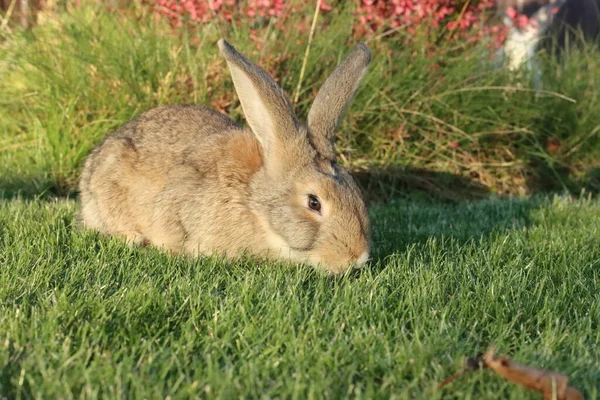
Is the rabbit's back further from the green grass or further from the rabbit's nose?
the rabbit's nose

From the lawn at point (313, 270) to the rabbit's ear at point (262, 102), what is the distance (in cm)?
64

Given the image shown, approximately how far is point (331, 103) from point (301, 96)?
282cm

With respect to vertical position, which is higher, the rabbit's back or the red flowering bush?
the red flowering bush

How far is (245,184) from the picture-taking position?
3891 millimetres

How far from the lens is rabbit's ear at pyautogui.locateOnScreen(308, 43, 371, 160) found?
3863mm

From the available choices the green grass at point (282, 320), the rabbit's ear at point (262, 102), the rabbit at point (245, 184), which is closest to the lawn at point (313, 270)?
the green grass at point (282, 320)

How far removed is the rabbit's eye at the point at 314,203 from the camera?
3.51m

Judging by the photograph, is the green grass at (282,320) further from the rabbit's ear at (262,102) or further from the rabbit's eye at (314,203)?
the rabbit's ear at (262,102)

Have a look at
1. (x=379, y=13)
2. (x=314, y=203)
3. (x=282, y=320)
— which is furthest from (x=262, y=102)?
(x=379, y=13)

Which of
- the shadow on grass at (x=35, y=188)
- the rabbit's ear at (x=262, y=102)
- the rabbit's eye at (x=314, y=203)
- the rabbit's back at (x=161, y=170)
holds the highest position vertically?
the rabbit's ear at (x=262, y=102)

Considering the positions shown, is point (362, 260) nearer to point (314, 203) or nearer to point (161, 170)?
point (314, 203)

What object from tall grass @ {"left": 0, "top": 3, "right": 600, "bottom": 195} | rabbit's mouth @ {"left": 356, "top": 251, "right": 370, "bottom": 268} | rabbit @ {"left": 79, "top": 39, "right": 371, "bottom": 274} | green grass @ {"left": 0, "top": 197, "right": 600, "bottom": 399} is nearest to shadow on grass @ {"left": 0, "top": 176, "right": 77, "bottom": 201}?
tall grass @ {"left": 0, "top": 3, "right": 600, "bottom": 195}

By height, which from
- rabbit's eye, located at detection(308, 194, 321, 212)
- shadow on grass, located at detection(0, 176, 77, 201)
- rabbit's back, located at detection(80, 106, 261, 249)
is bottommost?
shadow on grass, located at detection(0, 176, 77, 201)

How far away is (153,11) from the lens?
7.18 meters
